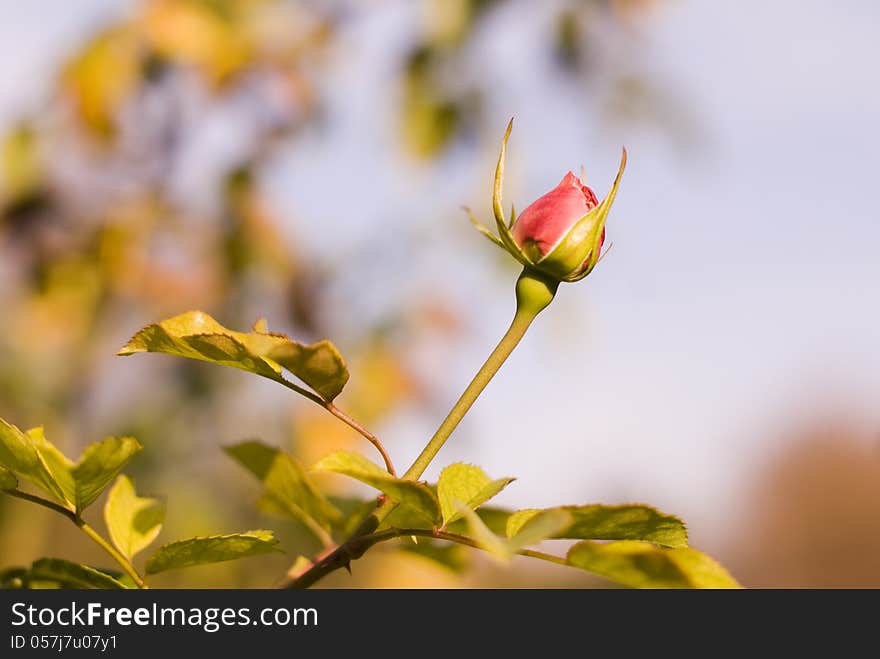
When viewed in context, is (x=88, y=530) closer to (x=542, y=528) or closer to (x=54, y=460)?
(x=54, y=460)

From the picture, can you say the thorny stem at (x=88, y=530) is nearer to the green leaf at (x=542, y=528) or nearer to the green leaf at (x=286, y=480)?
the green leaf at (x=286, y=480)

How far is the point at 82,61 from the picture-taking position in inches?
81.7

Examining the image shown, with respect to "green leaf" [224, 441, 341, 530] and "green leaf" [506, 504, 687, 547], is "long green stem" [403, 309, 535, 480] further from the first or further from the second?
"green leaf" [224, 441, 341, 530]

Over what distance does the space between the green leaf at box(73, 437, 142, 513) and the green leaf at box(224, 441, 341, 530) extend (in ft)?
0.48

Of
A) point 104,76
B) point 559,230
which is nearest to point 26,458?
point 559,230

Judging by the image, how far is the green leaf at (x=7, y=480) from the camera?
52 centimetres

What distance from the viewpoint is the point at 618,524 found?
49 cm

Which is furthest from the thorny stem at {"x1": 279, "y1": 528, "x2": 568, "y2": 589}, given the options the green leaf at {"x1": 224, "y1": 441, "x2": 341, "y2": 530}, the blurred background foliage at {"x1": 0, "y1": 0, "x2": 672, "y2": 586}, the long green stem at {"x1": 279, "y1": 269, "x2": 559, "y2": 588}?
the blurred background foliage at {"x1": 0, "y1": 0, "x2": 672, "y2": 586}

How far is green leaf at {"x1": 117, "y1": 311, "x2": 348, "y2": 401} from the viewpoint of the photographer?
1.60 ft

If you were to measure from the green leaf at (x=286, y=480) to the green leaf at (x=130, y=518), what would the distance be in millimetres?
75
